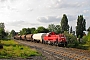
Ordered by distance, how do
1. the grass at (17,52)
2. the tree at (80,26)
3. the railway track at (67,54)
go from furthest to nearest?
1. the tree at (80,26)
2. the grass at (17,52)
3. the railway track at (67,54)

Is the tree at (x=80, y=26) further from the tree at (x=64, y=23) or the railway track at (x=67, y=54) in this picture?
the railway track at (x=67, y=54)

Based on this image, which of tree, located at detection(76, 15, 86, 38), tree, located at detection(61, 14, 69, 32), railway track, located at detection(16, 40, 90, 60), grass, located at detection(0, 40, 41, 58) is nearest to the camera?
railway track, located at detection(16, 40, 90, 60)

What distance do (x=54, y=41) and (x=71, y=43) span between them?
27.0ft

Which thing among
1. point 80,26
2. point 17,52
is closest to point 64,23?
point 80,26

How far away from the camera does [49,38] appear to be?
1726 inches

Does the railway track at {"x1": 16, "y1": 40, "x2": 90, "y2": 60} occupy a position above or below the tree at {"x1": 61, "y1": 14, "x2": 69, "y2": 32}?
below

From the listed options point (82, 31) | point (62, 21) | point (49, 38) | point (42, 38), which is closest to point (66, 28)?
point (62, 21)

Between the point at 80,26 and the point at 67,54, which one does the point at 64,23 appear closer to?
the point at 80,26

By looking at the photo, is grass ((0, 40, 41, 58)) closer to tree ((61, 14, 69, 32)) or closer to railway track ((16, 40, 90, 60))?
railway track ((16, 40, 90, 60))

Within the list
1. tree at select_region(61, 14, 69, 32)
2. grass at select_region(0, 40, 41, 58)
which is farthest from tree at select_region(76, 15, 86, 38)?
grass at select_region(0, 40, 41, 58)

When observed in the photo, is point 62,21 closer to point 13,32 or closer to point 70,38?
point 70,38

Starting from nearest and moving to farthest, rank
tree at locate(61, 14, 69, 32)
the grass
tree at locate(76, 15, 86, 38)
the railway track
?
1. the railway track
2. the grass
3. tree at locate(76, 15, 86, 38)
4. tree at locate(61, 14, 69, 32)

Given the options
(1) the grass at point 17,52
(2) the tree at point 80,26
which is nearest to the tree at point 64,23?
(2) the tree at point 80,26

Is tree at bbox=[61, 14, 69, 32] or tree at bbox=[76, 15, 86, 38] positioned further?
tree at bbox=[61, 14, 69, 32]
